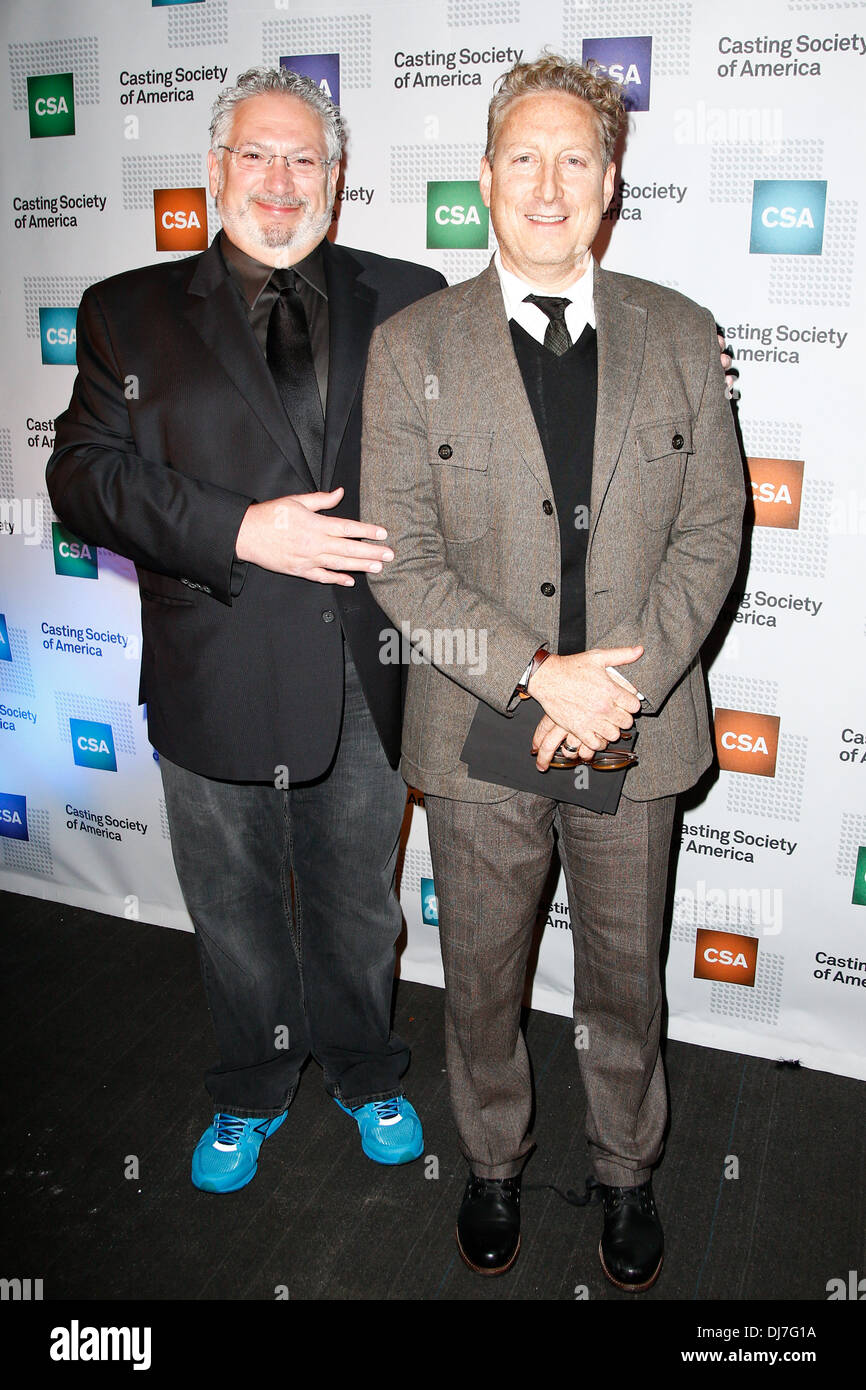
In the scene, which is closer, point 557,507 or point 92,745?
point 557,507

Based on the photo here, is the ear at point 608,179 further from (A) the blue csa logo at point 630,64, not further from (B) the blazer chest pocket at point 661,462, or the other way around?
(A) the blue csa logo at point 630,64

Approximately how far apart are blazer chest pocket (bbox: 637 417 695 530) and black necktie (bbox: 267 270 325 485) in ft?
1.93

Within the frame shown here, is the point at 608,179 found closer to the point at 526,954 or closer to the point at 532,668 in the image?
the point at 532,668

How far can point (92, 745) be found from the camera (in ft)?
11.0

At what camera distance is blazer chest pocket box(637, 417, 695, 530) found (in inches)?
69.5

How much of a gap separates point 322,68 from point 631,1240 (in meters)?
2.60

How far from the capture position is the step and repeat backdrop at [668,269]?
2.28 m

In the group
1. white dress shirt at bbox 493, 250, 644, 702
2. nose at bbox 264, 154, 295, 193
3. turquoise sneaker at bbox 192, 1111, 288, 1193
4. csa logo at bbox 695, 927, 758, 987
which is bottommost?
turquoise sneaker at bbox 192, 1111, 288, 1193

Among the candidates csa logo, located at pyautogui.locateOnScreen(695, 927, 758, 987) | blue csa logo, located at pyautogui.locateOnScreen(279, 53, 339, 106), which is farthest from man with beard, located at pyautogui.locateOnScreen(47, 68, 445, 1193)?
csa logo, located at pyautogui.locateOnScreen(695, 927, 758, 987)

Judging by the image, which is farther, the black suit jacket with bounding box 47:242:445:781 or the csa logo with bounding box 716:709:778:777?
the csa logo with bounding box 716:709:778:777

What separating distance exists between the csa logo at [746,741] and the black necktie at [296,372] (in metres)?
1.19

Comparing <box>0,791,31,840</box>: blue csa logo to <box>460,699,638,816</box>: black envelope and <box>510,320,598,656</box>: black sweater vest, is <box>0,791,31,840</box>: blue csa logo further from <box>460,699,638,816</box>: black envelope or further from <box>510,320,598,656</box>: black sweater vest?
<box>510,320,598,656</box>: black sweater vest

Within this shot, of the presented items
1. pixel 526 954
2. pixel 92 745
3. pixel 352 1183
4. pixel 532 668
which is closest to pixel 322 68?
pixel 532 668
